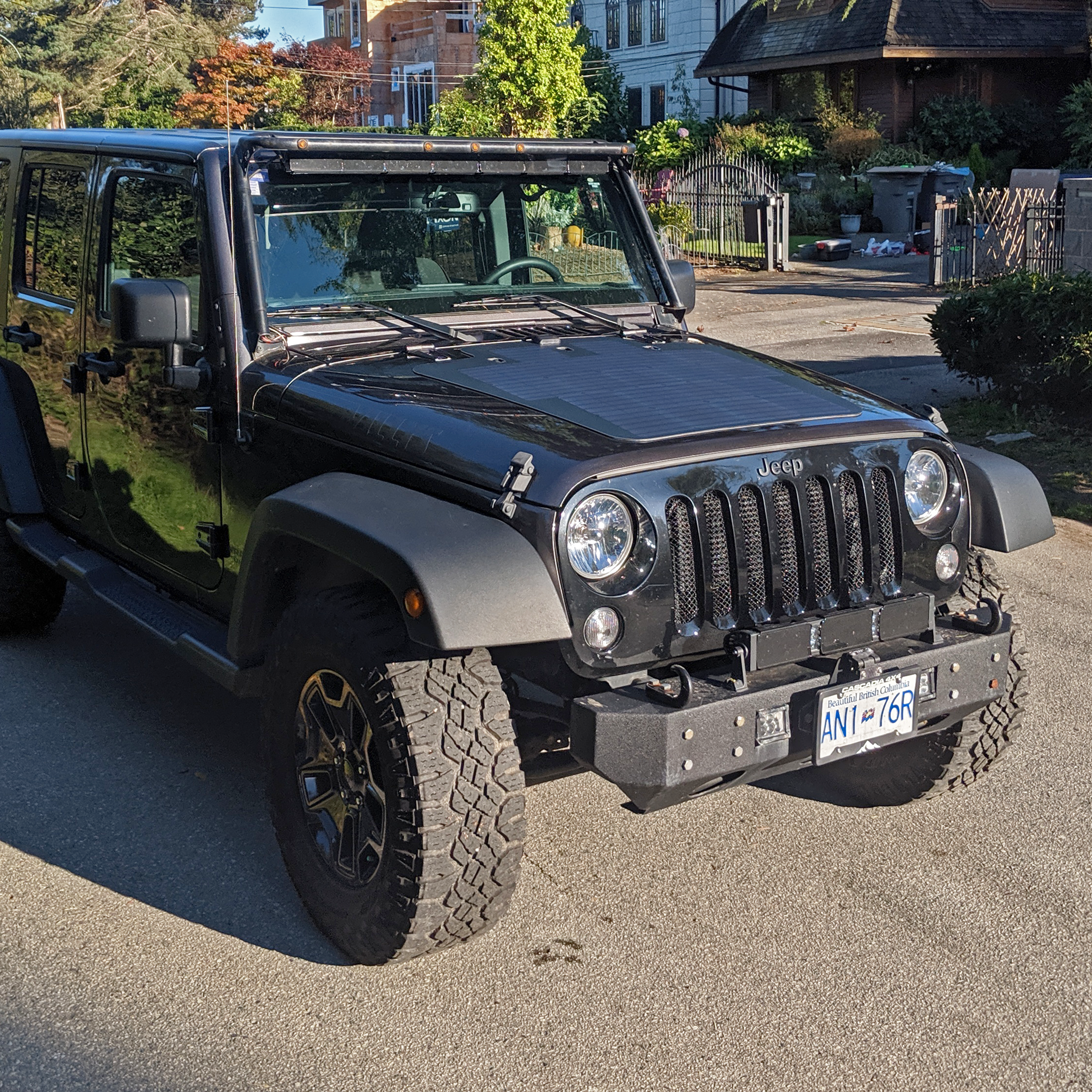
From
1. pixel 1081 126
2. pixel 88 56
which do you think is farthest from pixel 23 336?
pixel 88 56

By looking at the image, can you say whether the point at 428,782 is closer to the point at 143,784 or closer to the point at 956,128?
the point at 143,784

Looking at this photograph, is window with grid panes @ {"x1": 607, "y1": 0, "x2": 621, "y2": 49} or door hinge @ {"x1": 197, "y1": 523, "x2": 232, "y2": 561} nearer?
door hinge @ {"x1": 197, "y1": 523, "x2": 232, "y2": 561}

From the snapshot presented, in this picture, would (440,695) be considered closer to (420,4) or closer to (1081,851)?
(1081,851)

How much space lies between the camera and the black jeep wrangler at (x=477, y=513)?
3271 mm

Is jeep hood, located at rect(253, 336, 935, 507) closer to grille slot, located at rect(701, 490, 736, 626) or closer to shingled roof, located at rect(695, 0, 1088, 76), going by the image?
grille slot, located at rect(701, 490, 736, 626)

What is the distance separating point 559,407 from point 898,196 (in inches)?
927

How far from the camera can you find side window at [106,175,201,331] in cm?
434

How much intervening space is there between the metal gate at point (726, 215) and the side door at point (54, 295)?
1706 cm

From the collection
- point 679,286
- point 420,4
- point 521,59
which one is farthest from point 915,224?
point 420,4

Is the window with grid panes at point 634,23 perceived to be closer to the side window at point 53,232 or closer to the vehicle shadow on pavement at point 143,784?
the side window at point 53,232

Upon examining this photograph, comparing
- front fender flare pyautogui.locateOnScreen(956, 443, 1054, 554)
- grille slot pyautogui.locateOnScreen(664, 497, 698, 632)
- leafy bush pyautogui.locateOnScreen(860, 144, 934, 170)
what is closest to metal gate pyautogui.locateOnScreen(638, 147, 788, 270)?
leafy bush pyautogui.locateOnScreen(860, 144, 934, 170)

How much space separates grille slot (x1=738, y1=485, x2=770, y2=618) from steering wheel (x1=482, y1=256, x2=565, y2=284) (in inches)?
64.3

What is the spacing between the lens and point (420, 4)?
57.7 m

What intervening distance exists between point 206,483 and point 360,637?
49.1 inches
